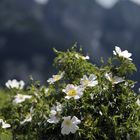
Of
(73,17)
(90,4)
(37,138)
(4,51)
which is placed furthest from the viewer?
(90,4)

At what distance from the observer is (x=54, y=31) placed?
110 m

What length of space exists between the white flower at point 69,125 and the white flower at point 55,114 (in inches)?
2.9

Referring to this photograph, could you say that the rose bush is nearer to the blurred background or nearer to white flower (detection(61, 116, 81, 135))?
white flower (detection(61, 116, 81, 135))

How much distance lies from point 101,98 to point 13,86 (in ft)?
4.72

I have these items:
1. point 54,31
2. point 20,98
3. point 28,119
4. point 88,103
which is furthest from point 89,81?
point 54,31

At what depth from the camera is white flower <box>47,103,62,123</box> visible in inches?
150

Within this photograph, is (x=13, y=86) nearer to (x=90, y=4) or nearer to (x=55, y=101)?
(x=55, y=101)

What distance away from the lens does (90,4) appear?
14725cm

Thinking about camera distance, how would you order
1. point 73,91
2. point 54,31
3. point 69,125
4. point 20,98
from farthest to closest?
point 54,31 < point 20,98 < point 73,91 < point 69,125

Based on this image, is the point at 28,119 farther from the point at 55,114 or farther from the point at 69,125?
the point at 69,125

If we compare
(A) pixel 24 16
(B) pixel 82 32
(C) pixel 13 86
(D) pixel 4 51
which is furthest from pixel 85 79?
(B) pixel 82 32

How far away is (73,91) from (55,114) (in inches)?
6.9

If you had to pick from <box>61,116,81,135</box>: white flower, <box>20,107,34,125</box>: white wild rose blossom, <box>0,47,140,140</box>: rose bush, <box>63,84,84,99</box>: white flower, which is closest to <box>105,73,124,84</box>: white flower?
<box>0,47,140,140</box>: rose bush

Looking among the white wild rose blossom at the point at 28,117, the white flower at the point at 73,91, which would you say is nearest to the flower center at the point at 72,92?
the white flower at the point at 73,91
